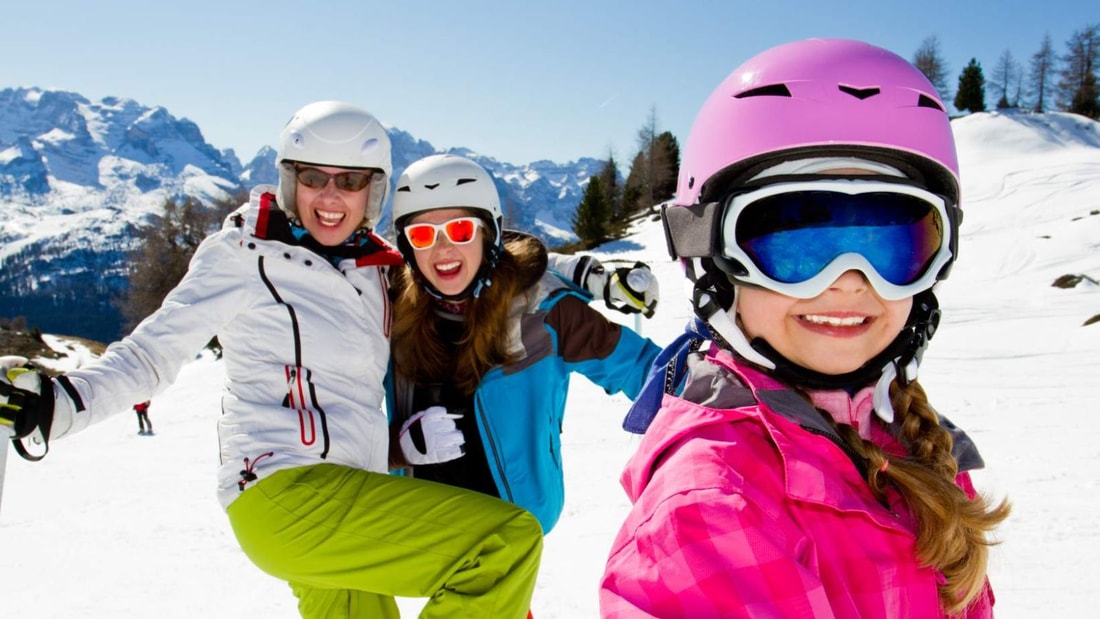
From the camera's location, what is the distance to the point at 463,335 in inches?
117

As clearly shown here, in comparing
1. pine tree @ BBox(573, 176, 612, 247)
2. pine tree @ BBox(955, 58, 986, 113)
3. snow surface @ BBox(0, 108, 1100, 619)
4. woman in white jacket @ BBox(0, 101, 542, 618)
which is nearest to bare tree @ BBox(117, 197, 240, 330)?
snow surface @ BBox(0, 108, 1100, 619)

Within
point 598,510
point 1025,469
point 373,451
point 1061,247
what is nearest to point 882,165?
point 373,451

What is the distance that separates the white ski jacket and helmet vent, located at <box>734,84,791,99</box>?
6.15 ft

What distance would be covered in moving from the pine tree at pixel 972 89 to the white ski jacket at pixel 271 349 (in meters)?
72.7

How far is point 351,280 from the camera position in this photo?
2.83 m

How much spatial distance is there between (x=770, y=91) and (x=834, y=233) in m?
0.43

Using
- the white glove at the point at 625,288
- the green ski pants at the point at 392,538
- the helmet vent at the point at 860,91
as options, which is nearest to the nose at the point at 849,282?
the helmet vent at the point at 860,91

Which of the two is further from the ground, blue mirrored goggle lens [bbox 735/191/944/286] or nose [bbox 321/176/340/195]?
nose [bbox 321/176/340/195]

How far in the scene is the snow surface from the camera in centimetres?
406

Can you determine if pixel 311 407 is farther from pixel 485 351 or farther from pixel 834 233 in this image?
pixel 834 233

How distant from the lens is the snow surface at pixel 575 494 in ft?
13.3

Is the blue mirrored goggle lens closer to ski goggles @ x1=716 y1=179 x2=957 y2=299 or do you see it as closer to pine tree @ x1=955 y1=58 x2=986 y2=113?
→ ski goggles @ x1=716 y1=179 x2=957 y2=299

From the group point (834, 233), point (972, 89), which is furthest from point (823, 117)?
point (972, 89)

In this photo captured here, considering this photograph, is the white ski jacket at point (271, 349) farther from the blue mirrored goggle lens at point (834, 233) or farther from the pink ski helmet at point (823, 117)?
the blue mirrored goggle lens at point (834, 233)
